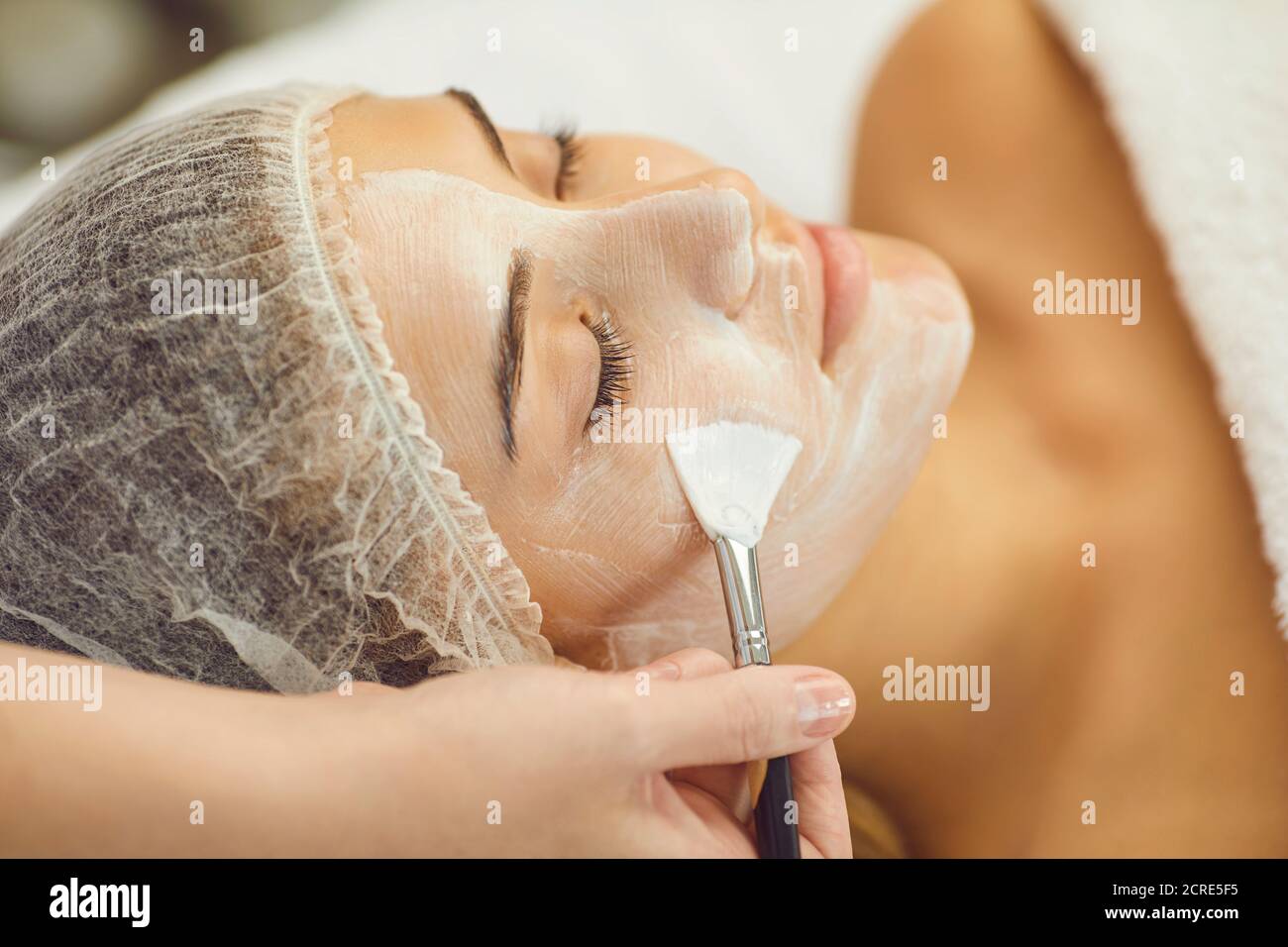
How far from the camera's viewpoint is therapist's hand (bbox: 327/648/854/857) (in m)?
0.59

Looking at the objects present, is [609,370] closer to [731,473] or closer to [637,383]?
[637,383]

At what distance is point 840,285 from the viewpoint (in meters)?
0.91

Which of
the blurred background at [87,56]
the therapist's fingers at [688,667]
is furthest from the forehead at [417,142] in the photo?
the blurred background at [87,56]

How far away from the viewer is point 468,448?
2.46 feet

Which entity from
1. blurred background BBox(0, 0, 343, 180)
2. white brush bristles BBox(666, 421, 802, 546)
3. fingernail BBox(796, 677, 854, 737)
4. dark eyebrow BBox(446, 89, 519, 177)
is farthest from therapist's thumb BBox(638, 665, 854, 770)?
blurred background BBox(0, 0, 343, 180)

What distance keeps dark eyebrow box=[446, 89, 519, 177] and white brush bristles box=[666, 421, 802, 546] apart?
0.27 m

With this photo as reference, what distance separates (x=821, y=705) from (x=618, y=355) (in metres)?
0.31

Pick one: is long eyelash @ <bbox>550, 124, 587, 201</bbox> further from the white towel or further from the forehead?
the white towel

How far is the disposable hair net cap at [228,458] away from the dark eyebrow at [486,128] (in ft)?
0.42

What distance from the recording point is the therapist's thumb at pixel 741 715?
60 cm

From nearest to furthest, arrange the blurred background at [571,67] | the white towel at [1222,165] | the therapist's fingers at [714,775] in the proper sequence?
1. the therapist's fingers at [714,775]
2. the white towel at [1222,165]
3. the blurred background at [571,67]

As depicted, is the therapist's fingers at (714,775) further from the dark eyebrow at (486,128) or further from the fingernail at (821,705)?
the dark eyebrow at (486,128)

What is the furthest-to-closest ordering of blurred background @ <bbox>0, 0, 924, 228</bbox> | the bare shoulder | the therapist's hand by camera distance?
blurred background @ <bbox>0, 0, 924, 228</bbox> < the bare shoulder < the therapist's hand
